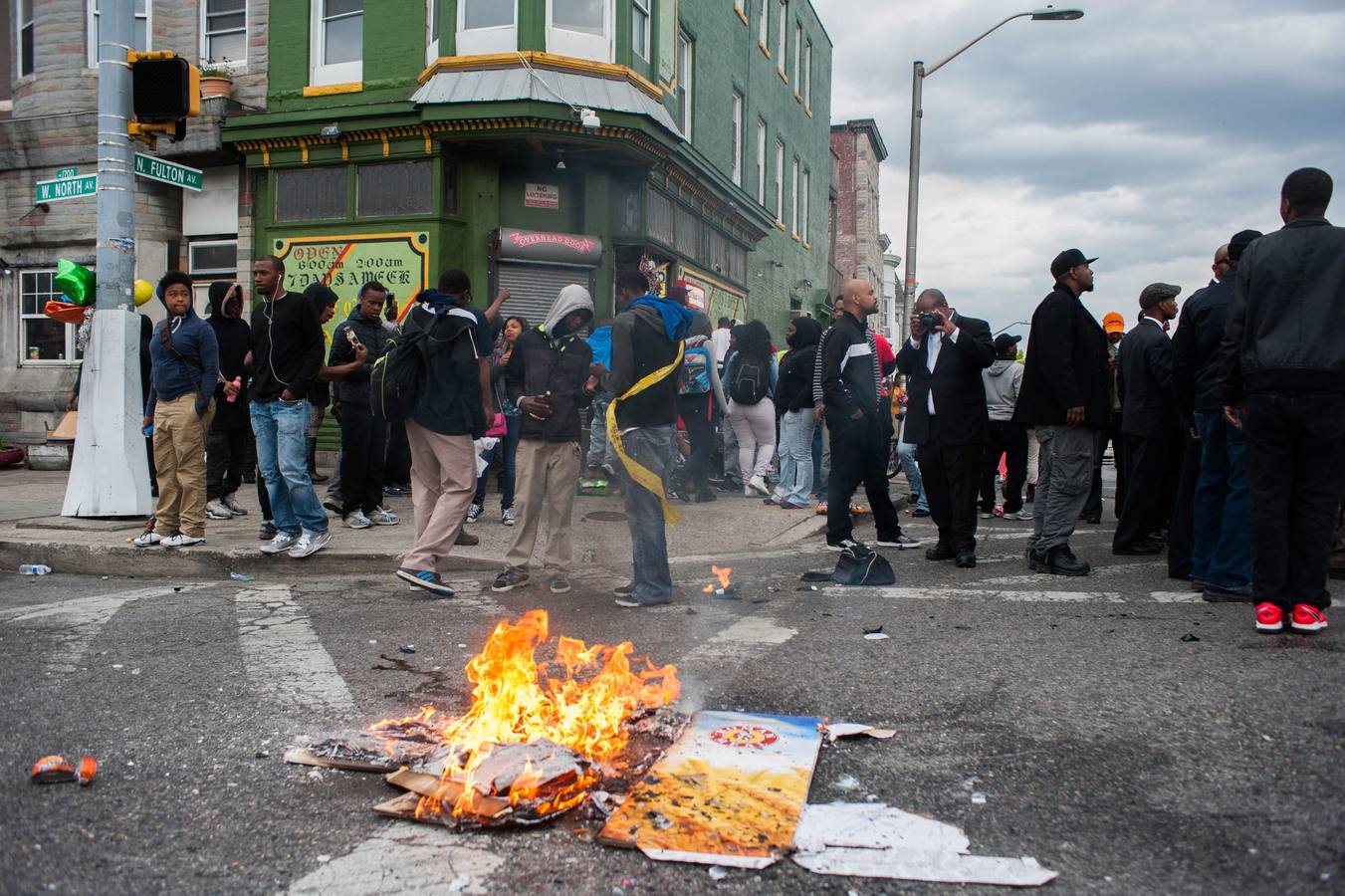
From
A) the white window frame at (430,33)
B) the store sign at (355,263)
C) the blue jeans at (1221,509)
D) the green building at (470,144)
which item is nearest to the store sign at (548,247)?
the green building at (470,144)

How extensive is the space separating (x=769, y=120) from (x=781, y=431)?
45.4ft

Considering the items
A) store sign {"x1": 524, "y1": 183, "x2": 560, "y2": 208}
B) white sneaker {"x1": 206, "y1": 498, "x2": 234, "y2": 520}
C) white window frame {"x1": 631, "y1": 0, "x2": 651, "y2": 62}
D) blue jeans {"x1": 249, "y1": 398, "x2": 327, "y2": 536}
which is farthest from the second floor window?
blue jeans {"x1": 249, "y1": 398, "x2": 327, "y2": 536}

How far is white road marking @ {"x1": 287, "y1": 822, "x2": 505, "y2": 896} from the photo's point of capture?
2.55m

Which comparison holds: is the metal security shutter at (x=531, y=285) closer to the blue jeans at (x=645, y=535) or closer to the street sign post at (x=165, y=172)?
the street sign post at (x=165, y=172)

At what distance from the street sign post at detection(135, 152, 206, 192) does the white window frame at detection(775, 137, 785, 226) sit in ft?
52.3

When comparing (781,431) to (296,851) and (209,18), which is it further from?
(209,18)

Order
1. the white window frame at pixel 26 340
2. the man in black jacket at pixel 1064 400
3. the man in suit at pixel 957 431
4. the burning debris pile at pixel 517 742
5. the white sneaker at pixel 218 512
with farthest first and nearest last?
the white window frame at pixel 26 340 → the white sneaker at pixel 218 512 → the man in suit at pixel 957 431 → the man in black jacket at pixel 1064 400 → the burning debris pile at pixel 517 742

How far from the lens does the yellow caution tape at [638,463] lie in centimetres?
612

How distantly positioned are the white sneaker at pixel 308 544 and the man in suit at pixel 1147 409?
19.2ft

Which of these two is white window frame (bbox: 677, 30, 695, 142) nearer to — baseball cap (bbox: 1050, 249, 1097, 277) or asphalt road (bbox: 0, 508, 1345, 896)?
baseball cap (bbox: 1050, 249, 1097, 277)

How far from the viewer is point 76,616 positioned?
5.74 metres

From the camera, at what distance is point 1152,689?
4.10 metres

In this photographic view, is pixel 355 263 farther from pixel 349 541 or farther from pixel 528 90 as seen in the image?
pixel 349 541

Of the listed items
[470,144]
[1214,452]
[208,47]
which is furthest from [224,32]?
[1214,452]
